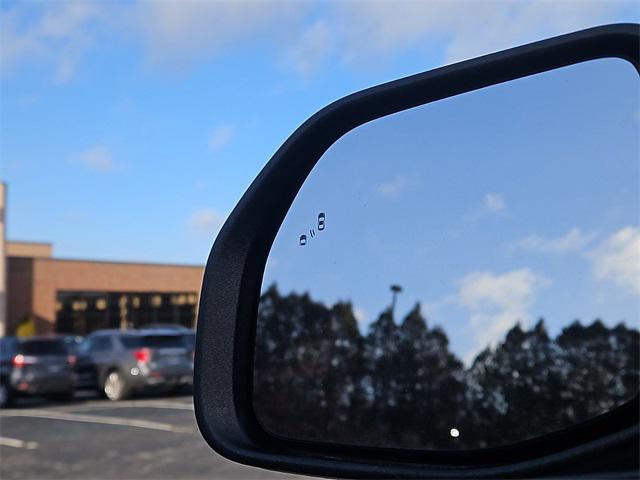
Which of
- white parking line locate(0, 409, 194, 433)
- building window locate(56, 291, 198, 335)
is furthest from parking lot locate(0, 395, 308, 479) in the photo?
building window locate(56, 291, 198, 335)

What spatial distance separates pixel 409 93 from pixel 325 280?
56 centimetres

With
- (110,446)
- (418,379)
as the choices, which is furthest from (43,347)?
(418,379)

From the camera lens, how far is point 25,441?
11469 mm

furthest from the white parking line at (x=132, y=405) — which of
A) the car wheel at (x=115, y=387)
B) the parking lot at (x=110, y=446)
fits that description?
the car wheel at (x=115, y=387)

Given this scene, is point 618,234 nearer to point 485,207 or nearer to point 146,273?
point 485,207

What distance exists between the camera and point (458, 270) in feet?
6.40

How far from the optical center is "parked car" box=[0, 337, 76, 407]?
17.8 m

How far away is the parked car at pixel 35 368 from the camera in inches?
699

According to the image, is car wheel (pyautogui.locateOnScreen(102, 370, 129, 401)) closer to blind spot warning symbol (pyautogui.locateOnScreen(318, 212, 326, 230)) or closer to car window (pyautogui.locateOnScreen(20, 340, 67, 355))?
car window (pyautogui.locateOnScreen(20, 340, 67, 355))

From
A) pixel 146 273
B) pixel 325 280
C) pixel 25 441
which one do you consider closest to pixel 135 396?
pixel 25 441

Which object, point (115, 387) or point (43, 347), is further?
point (115, 387)

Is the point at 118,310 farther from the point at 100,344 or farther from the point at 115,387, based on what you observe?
the point at 115,387

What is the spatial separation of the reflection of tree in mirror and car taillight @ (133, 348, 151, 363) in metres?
16.6

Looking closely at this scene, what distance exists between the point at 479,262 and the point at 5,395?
1733 cm
